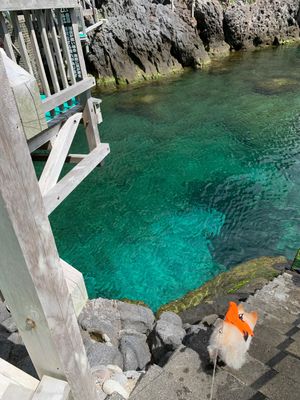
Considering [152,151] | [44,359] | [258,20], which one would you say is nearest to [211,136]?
[152,151]

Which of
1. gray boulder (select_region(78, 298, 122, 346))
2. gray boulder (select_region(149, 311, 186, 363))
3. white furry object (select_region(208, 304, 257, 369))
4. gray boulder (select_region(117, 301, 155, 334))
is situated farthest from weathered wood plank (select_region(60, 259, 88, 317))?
white furry object (select_region(208, 304, 257, 369))

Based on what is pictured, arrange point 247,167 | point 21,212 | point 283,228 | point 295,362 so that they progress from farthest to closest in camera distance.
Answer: point 247,167
point 283,228
point 295,362
point 21,212

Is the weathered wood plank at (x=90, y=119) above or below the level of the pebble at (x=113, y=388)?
above

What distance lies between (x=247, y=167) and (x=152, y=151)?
473 cm

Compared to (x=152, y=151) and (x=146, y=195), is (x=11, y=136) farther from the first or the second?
(x=152, y=151)

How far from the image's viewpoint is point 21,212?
149cm

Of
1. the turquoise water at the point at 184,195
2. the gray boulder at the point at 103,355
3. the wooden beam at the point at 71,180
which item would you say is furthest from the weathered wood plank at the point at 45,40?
the turquoise water at the point at 184,195

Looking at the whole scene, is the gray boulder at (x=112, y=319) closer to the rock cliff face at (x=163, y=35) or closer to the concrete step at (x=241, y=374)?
the concrete step at (x=241, y=374)

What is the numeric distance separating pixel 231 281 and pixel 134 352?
341cm

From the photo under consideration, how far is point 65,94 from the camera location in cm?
426

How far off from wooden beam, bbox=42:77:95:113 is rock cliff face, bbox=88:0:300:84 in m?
22.8

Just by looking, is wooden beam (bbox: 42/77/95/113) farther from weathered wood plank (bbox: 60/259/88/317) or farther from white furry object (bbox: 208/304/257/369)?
white furry object (bbox: 208/304/257/369)

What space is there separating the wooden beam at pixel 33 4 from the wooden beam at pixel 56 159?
57.9 inches

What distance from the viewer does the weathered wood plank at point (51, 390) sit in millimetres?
1837
